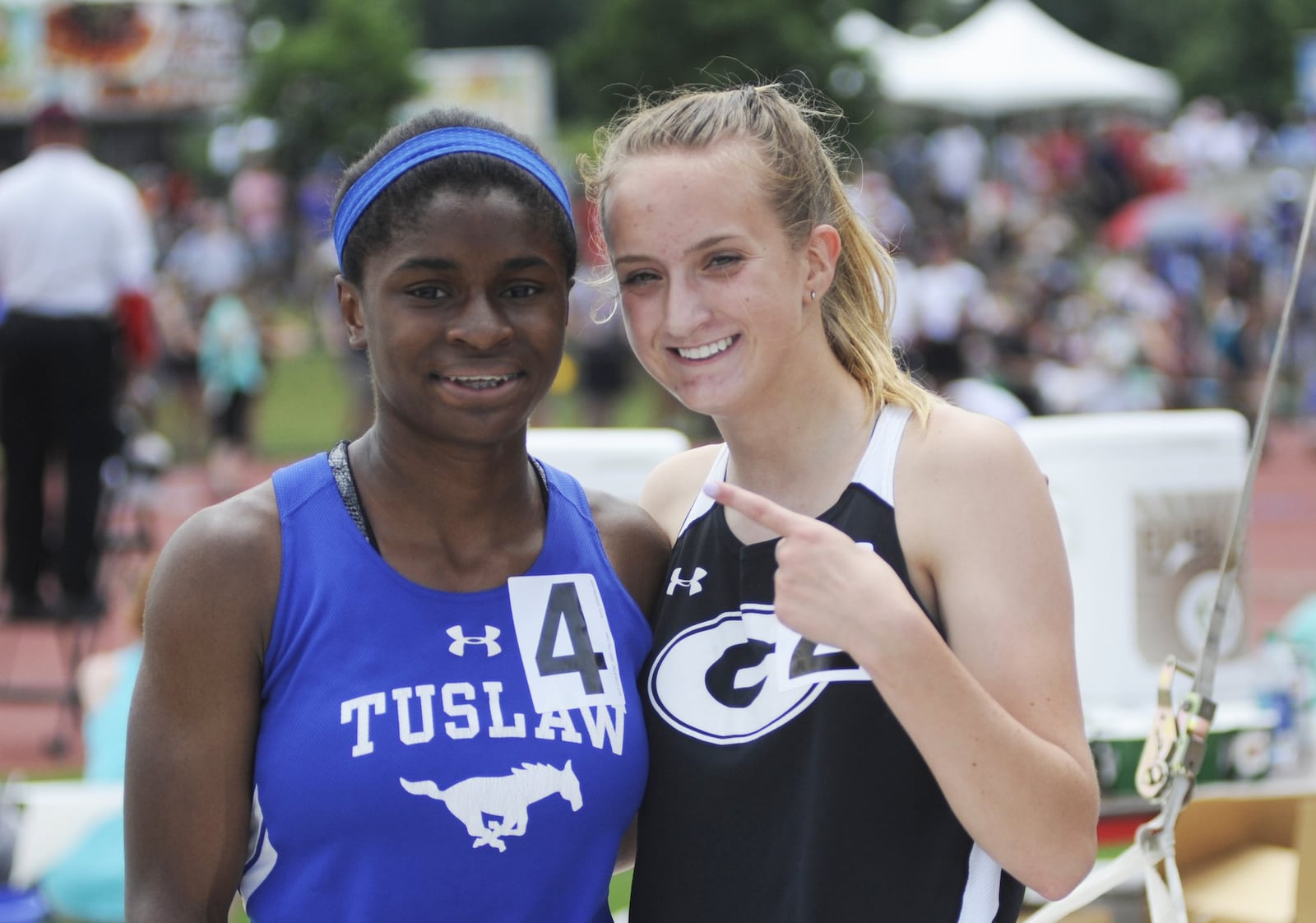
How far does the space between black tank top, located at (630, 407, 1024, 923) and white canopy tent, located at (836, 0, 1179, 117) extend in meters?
24.6

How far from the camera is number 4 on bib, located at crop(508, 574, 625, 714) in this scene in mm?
2176

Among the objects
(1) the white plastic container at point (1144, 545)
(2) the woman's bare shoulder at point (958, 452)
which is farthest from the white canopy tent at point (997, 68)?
(2) the woman's bare shoulder at point (958, 452)

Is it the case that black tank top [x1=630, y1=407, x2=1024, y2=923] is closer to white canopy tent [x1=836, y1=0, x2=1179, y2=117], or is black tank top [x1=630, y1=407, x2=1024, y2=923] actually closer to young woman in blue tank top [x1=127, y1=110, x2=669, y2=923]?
young woman in blue tank top [x1=127, y1=110, x2=669, y2=923]

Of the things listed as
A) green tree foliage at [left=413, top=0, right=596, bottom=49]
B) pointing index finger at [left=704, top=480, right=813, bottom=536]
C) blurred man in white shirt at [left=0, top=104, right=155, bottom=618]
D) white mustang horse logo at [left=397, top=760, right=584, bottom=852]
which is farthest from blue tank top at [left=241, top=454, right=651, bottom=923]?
green tree foliage at [left=413, top=0, right=596, bottom=49]

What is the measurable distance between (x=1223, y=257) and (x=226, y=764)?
20.5 meters

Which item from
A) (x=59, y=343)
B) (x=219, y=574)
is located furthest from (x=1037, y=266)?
(x=219, y=574)

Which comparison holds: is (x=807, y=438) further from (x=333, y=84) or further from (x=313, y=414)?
(x=333, y=84)

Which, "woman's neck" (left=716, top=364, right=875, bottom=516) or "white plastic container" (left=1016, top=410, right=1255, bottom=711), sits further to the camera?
"white plastic container" (left=1016, top=410, right=1255, bottom=711)

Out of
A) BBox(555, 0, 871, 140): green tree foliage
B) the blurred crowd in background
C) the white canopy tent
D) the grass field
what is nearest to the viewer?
the blurred crowd in background

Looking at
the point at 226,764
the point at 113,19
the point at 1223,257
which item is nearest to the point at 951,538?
the point at 226,764

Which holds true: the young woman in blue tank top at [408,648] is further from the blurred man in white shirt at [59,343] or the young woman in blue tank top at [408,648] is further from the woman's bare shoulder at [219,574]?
the blurred man in white shirt at [59,343]

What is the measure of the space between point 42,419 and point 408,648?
5.77 m

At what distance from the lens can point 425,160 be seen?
2117 mm

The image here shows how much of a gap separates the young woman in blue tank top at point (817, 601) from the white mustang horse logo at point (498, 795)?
223 millimetres
